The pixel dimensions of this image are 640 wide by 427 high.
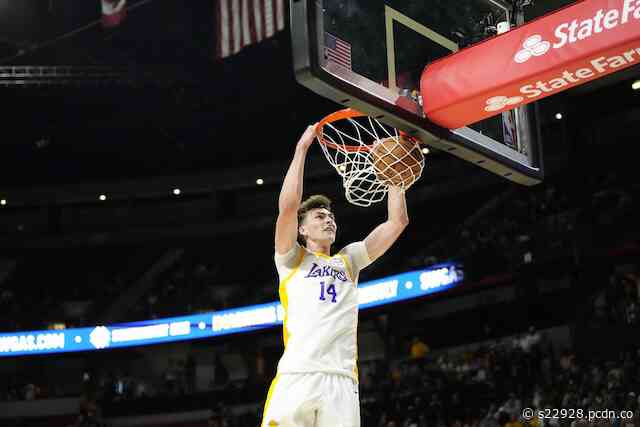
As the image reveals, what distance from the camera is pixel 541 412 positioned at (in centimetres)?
1248

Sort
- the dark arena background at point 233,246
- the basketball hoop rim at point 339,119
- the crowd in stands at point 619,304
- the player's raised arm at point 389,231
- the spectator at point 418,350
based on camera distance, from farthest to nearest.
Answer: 1. the spectator at point 418,350
2. the dark arena background at point 233,246
3. the crowd in stands at point 619,304
4. the basketball hoop rim at point 339,119
5. the player's raised arm at point 389,231

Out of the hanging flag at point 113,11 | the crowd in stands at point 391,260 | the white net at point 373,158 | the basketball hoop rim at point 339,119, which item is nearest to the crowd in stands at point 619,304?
the crowd in stands at point 391,260

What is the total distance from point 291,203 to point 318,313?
0.59 metres

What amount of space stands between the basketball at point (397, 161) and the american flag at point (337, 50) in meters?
0.65

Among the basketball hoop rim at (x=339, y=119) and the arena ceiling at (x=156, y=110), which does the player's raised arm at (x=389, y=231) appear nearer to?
the basketball hoop rim at (x=339, y=119)

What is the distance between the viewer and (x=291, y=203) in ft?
15.0

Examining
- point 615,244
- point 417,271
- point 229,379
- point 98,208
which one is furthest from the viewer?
point 98,208

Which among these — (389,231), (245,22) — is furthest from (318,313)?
(245,22)

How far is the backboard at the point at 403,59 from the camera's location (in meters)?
4.71

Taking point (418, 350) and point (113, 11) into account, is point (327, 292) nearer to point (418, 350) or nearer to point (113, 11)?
point (113, 11)

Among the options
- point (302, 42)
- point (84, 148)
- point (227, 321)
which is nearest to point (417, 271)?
point (227, 321)

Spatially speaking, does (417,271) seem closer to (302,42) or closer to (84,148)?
(84,148)

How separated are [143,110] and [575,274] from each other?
35.7ft

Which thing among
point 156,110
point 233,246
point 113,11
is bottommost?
point 233,246
